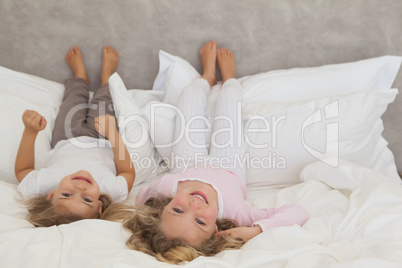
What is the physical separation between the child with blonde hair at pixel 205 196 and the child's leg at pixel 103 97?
35cm

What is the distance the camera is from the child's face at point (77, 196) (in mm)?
1366

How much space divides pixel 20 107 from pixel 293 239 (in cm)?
123

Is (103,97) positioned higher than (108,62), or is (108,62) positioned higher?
(108,62)

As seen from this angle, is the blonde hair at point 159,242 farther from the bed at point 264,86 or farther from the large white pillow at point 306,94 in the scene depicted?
the large white pillow at point 306,94

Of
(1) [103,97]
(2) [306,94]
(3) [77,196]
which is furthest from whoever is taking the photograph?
(1) [103,97]

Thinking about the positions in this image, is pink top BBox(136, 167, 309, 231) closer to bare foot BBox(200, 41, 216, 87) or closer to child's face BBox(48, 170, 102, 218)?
child's face BBox(48, 170, 102, 218)

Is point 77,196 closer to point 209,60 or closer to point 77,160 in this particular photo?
point 77,160

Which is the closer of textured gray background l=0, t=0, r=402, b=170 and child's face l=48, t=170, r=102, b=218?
child's face l=48, t=170, r=102, b=218

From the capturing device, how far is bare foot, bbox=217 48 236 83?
1.90 meters

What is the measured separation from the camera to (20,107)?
67.7 inches

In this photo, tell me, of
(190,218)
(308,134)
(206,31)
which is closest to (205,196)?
(190,218)

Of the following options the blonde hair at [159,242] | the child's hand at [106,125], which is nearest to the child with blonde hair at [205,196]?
the blonde hair at [159,242]

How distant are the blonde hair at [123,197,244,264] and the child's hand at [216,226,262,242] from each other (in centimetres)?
2

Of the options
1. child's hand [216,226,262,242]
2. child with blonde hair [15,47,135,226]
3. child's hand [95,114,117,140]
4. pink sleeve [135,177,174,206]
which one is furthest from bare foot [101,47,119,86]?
child's hand [216,226,262,242]
